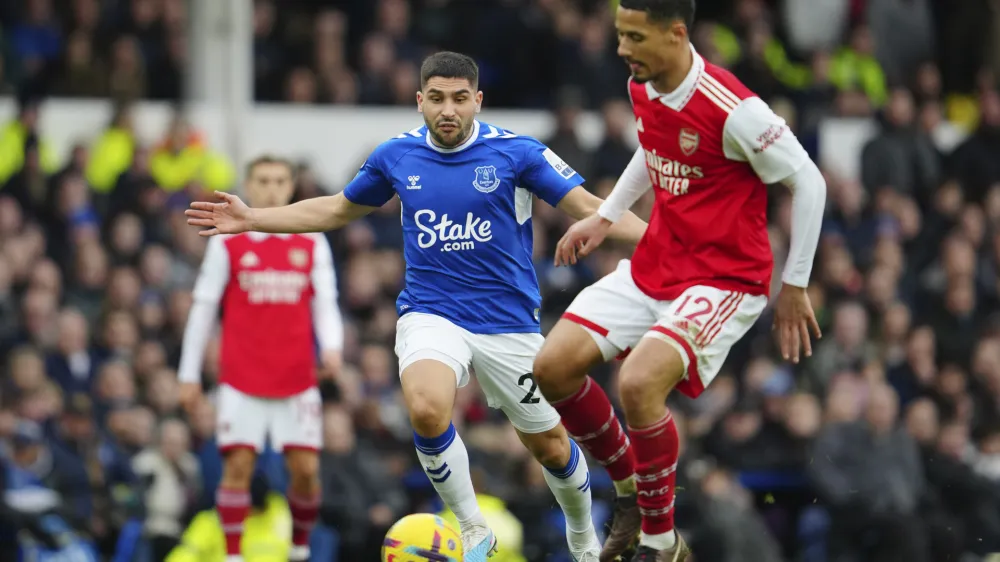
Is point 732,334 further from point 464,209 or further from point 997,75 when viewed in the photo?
point 997,75

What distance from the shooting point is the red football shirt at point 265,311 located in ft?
38.7

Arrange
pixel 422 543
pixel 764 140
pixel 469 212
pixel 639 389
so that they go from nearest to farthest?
pixel 764 140 < pixel 639 389 < pixel 469 212 < pixel 422 543

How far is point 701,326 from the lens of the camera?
8.56 metres

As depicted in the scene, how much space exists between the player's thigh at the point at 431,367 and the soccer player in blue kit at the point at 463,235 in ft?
0.03

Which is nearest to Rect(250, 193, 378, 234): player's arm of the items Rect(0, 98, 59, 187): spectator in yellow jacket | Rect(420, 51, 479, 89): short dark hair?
Rect(420, 51, 479, 89): short dark hair

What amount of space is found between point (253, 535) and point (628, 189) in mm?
5398

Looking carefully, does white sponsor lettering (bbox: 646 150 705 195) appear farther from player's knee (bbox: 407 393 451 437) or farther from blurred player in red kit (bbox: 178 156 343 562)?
blurred player in red kit (bbox: 178 156 343 562)

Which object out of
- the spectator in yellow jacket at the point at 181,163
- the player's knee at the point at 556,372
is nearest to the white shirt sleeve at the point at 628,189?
the player's knee at the point at 556,372

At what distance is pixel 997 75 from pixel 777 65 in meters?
2.94

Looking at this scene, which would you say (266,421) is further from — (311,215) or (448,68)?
(448,68)

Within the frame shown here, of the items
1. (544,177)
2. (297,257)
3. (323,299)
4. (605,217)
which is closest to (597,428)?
(605,217)

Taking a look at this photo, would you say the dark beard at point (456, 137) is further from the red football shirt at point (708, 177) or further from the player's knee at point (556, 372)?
the player's knee at point (556, 372)

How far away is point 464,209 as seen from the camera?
371 inches

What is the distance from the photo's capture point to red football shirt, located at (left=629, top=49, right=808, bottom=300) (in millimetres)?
8383
